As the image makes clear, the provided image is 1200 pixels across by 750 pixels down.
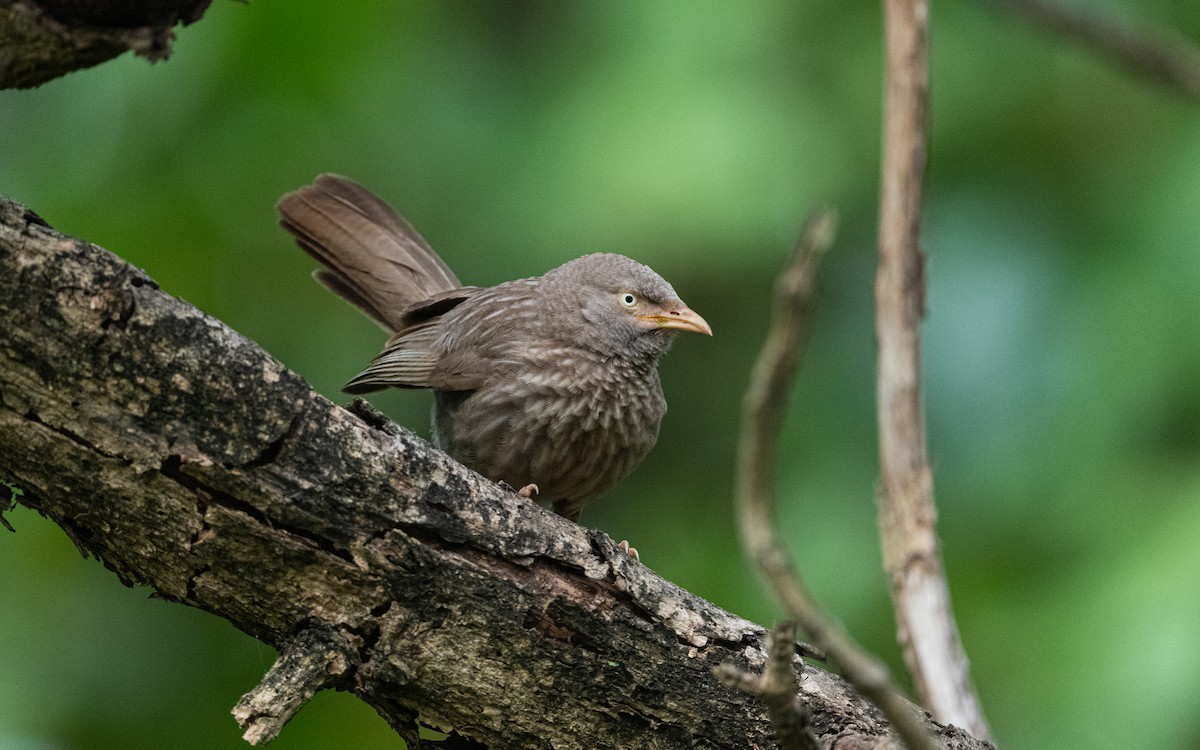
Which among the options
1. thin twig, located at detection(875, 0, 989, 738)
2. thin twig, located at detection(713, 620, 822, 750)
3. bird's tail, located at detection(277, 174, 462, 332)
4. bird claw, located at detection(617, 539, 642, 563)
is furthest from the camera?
bird's tail, located at detection(277, 174, 462, 332)

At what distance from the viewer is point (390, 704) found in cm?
259

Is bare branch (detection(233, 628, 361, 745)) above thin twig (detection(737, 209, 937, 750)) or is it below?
below

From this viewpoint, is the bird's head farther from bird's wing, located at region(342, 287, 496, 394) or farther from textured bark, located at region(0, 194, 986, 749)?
textured bark, located at region(0, 194, 986, 749)

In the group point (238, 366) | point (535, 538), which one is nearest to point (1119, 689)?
point (535, 538)

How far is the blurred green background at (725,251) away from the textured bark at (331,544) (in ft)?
6.10

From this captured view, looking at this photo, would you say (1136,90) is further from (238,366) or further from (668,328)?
(238,366)

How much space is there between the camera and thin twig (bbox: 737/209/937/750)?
52.9 inches

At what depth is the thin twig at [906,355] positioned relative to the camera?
3631 mm

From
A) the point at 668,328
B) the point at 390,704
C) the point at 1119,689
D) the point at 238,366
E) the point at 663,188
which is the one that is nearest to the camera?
the point at 238,366

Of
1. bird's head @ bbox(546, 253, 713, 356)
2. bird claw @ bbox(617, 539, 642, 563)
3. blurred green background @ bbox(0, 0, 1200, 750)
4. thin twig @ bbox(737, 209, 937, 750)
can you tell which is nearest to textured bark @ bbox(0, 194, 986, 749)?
A: bird claw @ bbox(617, 539, 642, 563)

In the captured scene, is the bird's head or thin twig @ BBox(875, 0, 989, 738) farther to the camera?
the bird's head

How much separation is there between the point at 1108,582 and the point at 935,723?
1660mm

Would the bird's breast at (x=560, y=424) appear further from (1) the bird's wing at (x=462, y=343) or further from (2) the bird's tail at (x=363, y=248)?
(2) the bird's tail at (x=363, y=248)

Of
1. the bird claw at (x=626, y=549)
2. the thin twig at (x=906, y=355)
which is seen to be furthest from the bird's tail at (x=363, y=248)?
the thin twig at (x=906, y=355)
